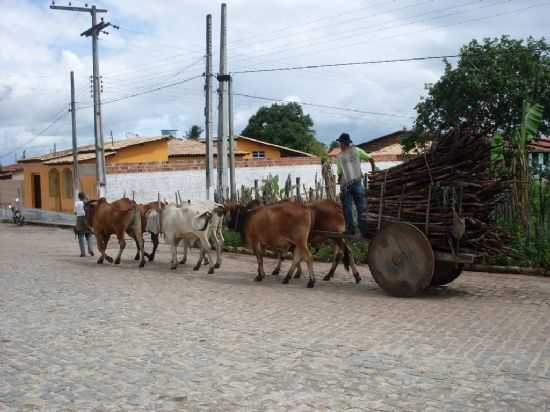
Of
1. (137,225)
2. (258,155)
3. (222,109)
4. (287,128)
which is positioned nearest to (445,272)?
(137,225)

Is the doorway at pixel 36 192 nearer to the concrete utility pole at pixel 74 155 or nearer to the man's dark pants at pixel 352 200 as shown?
the concrete utility pole at pixel 74 155

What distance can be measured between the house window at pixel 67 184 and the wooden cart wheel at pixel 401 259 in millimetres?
28264

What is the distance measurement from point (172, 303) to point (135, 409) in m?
4.77

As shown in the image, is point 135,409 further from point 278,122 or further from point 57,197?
point 278,122

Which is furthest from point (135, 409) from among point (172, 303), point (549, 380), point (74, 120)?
point (74, 120)

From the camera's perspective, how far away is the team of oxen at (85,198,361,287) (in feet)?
38.4

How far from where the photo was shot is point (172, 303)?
10.2 meters

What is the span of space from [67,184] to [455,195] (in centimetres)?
2995

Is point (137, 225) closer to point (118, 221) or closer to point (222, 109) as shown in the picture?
point (118, 221)

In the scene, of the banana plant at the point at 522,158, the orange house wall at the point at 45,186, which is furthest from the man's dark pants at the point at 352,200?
the orange house wall at the point at 45,186

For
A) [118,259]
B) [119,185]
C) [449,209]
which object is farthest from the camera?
[119,185]

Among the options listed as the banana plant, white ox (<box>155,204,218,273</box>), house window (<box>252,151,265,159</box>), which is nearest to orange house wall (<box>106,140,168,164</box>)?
house window (<box>252,151,265,159</box>)

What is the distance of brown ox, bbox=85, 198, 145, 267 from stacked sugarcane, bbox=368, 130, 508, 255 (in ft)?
22.9

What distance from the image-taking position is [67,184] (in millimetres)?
36250
